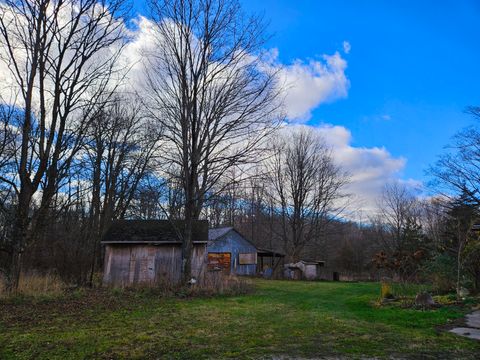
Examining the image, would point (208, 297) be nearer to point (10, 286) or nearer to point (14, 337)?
point (10, 286)

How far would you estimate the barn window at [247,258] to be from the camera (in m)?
32.8

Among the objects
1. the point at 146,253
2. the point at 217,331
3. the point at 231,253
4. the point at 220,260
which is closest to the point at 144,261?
the point at 146,253

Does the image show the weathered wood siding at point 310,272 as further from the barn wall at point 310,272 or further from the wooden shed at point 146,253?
the wooden shed at point 146,253

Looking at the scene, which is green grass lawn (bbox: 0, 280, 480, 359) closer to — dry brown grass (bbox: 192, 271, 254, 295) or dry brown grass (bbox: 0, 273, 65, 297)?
dry brown grass (bbox: 0, 273, 65, 297)

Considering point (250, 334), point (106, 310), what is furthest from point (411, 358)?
point (106, 310)

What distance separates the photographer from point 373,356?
4895mm

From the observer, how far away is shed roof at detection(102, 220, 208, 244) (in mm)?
18395

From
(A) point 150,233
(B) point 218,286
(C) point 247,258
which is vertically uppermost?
(A) point 150,233

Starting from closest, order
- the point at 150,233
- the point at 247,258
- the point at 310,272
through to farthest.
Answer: the point at 150,233 → the point at 310,272 → the point at 247,258

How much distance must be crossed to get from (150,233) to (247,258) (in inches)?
619

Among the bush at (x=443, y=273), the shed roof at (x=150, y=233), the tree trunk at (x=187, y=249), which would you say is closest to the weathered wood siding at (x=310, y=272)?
the shed roof at (x=150, y=233)

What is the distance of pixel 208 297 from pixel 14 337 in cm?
750

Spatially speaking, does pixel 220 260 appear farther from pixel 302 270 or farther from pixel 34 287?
pixel 34 287

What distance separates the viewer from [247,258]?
109 ft
